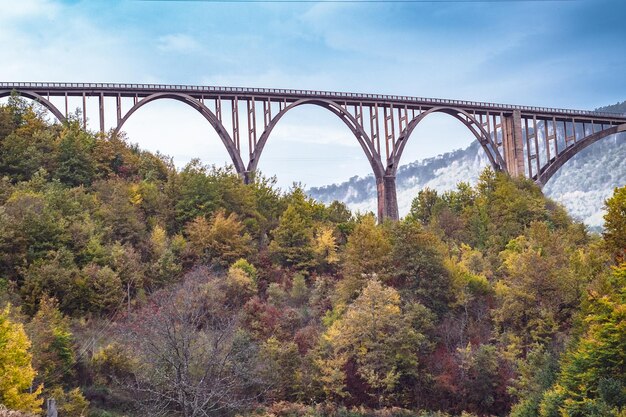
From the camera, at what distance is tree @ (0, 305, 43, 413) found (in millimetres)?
24141

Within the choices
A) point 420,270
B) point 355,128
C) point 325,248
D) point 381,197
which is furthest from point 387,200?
point 420,270

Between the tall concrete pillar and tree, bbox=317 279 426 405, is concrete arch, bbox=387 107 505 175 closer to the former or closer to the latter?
the tall concrete pillar

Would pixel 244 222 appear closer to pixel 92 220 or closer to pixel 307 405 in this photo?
pixel 92 220

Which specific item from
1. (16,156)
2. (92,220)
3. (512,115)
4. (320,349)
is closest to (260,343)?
(320,349)

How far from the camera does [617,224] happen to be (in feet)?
103

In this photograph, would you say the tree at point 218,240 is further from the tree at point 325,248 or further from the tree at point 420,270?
the tree at point 420,270

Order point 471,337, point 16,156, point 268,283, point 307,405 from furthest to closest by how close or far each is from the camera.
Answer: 1. point 16,156
2. point 268,283
3. point 471,337
4. point 307,405

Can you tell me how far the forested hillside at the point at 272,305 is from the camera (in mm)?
28172

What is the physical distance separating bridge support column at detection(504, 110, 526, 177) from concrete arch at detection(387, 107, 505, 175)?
4.76ft

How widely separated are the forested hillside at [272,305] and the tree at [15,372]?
0.22 ft

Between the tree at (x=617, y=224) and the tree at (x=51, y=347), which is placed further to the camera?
the tree at (x=617, y=224)

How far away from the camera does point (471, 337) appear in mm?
37844

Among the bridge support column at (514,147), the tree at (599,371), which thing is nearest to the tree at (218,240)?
the tree at (599,371)

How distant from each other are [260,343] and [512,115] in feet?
126
